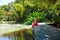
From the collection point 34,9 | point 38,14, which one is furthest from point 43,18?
point 34,9

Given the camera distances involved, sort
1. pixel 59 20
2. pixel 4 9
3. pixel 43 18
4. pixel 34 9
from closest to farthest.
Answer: pixel 59 20 < pixel 43 18 < pixel 34 9 < pixel 4 9

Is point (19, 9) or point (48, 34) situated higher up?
point (48, 34)

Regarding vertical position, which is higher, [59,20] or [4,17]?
[59,20]

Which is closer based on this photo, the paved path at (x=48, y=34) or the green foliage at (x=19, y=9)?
the paved path at (x=48, y=34)

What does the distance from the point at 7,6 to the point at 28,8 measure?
9288 millimetres

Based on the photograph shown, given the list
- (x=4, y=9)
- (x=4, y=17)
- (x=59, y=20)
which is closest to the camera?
(x=59, y=20)

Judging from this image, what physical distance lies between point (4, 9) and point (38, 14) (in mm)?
11592

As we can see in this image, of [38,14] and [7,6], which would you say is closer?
[38,14]

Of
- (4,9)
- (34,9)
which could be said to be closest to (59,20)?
(34,9)

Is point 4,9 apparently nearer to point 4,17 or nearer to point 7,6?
point 7,6

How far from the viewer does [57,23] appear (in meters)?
9.76

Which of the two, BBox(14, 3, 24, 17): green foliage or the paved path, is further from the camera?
BBox(14, 3, 24, 17): green foliage

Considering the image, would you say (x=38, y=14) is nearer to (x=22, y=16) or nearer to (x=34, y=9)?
(x=34, y=9)

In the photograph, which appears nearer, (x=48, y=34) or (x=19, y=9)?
(x=48, y=34)
